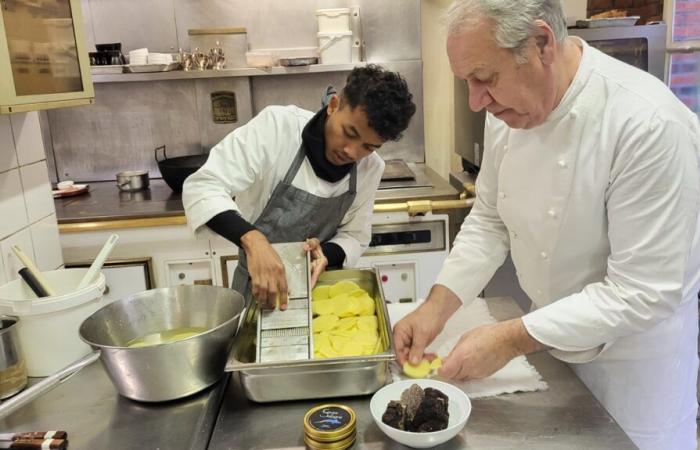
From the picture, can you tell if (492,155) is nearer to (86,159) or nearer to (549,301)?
(549,301)

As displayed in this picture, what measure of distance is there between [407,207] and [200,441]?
164 cm

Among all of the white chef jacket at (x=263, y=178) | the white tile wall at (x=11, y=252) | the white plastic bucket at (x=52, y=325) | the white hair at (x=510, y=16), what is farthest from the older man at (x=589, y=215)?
the white tile wall at (x=11, y=252)

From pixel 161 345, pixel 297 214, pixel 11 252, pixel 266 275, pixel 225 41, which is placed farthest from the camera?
pixel 225 41

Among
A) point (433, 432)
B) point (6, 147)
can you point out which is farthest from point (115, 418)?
point (6, 147)

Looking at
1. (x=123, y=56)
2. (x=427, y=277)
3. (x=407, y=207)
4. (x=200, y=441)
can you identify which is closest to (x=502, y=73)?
(x=200, y=441)

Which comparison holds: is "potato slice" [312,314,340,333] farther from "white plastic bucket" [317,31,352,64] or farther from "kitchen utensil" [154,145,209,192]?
"white plastic bucket" [317,31,352,64]

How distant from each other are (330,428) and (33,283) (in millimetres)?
794

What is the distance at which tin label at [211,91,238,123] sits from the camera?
3.10 meters

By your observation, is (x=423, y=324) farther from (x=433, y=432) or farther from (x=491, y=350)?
(x=433, y=432)

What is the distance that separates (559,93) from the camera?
1.17m

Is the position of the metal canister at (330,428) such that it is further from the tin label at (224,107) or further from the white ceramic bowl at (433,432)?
the tin label at (224,107)

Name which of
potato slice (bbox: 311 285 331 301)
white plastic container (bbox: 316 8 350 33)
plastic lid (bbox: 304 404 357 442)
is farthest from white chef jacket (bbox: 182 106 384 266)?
white plastic container (bbox: 316 8 350 33)

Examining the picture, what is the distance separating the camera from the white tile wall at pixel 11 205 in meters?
1.48

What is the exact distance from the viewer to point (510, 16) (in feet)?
3.35
